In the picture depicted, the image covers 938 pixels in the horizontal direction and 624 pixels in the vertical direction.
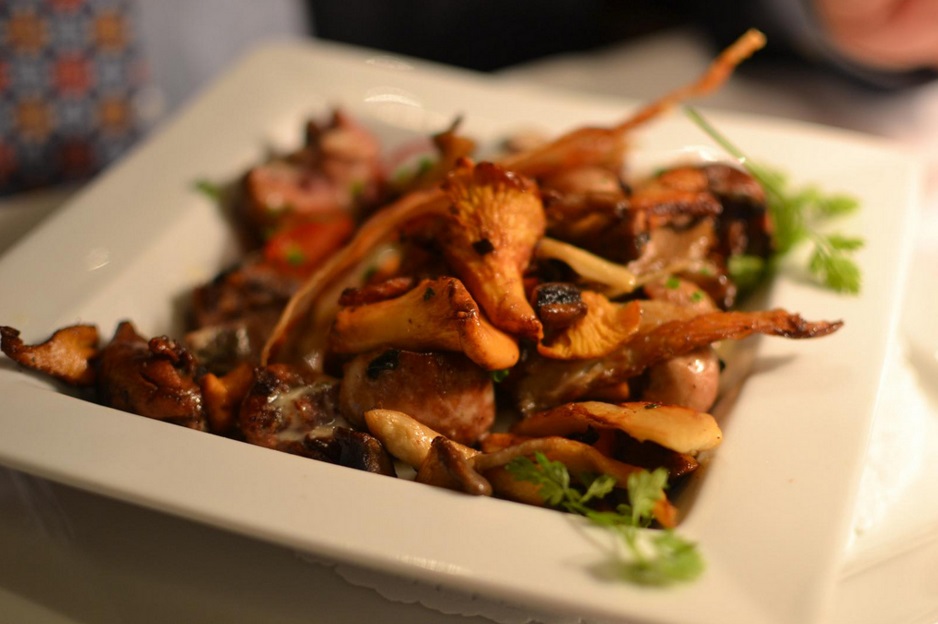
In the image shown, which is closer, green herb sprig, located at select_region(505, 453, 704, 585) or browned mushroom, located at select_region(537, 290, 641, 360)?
green herb sprig, located at select_region(505, 453, 704, 585)

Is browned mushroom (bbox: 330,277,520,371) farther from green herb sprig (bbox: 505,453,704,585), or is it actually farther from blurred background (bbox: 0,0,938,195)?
blurred background (bbox: 0,0,938,195)

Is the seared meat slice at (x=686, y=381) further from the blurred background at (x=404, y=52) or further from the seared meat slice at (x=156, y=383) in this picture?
the blurred background at (x=404, y=52)

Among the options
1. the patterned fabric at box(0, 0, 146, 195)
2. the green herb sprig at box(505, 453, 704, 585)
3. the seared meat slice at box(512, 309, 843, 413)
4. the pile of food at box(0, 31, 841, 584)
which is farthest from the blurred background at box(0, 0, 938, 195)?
the green herb sprig at box(505, 453, 704, 585)

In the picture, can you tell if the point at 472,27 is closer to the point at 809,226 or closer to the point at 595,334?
the point at 809,226

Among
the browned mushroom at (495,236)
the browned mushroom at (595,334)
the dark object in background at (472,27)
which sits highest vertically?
the browned mushroom at (495,236)

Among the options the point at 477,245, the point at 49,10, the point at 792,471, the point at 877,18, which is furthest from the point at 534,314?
the point at 49,10

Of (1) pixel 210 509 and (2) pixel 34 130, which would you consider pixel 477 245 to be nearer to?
(1) pixel 210 509

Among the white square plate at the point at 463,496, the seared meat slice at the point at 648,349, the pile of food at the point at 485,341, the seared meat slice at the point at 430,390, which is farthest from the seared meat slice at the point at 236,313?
the seared meat slice at the point at 648,349
